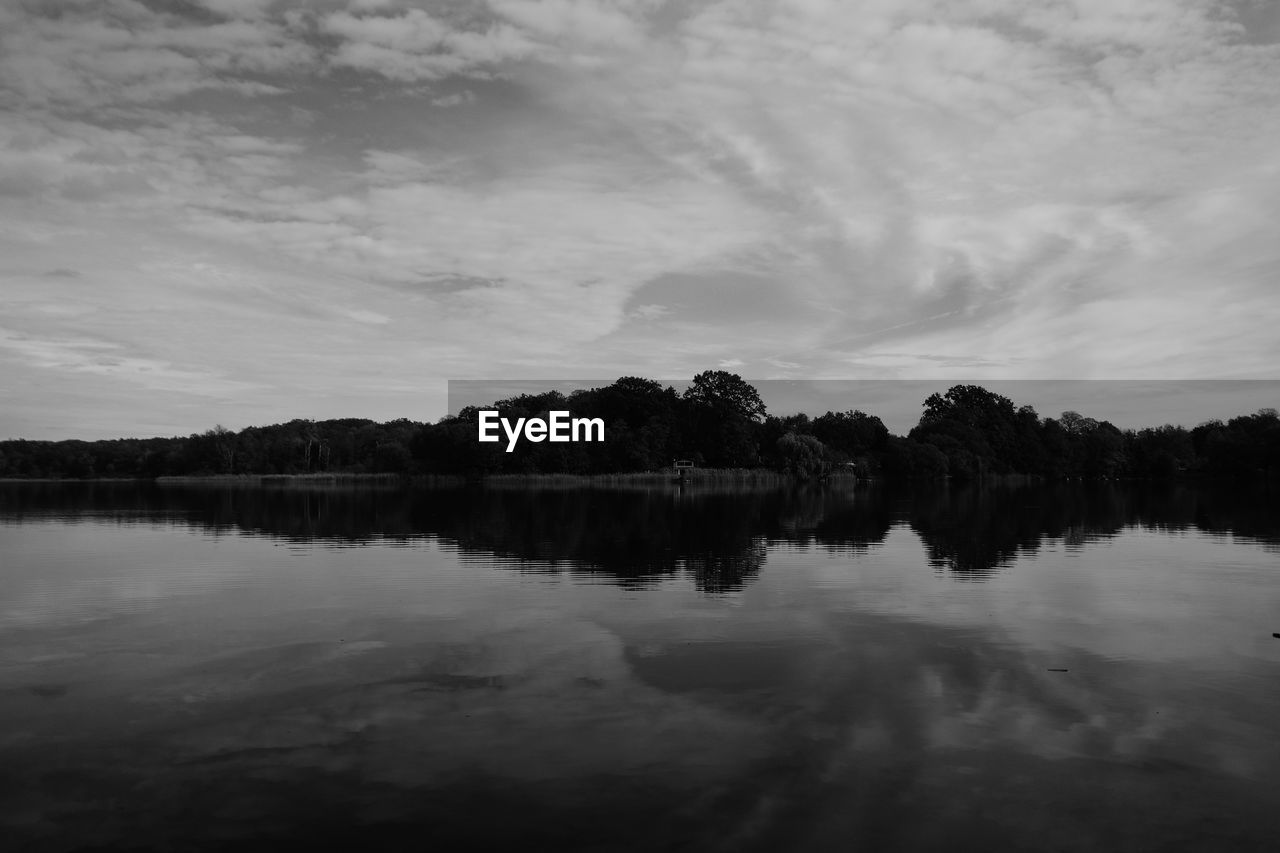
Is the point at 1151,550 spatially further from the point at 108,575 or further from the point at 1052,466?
the point at 1052,466

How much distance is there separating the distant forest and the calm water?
337ft

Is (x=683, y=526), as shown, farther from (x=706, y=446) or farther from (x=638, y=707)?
(x=706, y=446)

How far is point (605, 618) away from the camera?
1684cm

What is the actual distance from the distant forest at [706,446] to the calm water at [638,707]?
102790 millimetres

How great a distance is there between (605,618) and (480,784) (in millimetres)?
8427

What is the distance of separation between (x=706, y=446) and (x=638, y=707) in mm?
122581

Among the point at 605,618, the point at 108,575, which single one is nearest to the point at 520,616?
the point at 605,618

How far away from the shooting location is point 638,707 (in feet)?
36.1

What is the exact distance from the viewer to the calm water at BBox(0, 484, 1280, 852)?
7691 mm

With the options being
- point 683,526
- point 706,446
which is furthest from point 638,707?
point 706,446

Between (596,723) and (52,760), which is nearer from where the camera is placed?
(52,760)

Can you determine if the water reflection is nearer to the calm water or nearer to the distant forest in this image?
the calm water

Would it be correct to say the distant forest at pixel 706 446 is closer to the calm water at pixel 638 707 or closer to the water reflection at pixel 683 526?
the water reflection at pixel 683 526

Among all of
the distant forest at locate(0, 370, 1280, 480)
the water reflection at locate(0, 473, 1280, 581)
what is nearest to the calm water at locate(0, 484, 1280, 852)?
the water reflection at locate(0, 473, 1280, 581)
